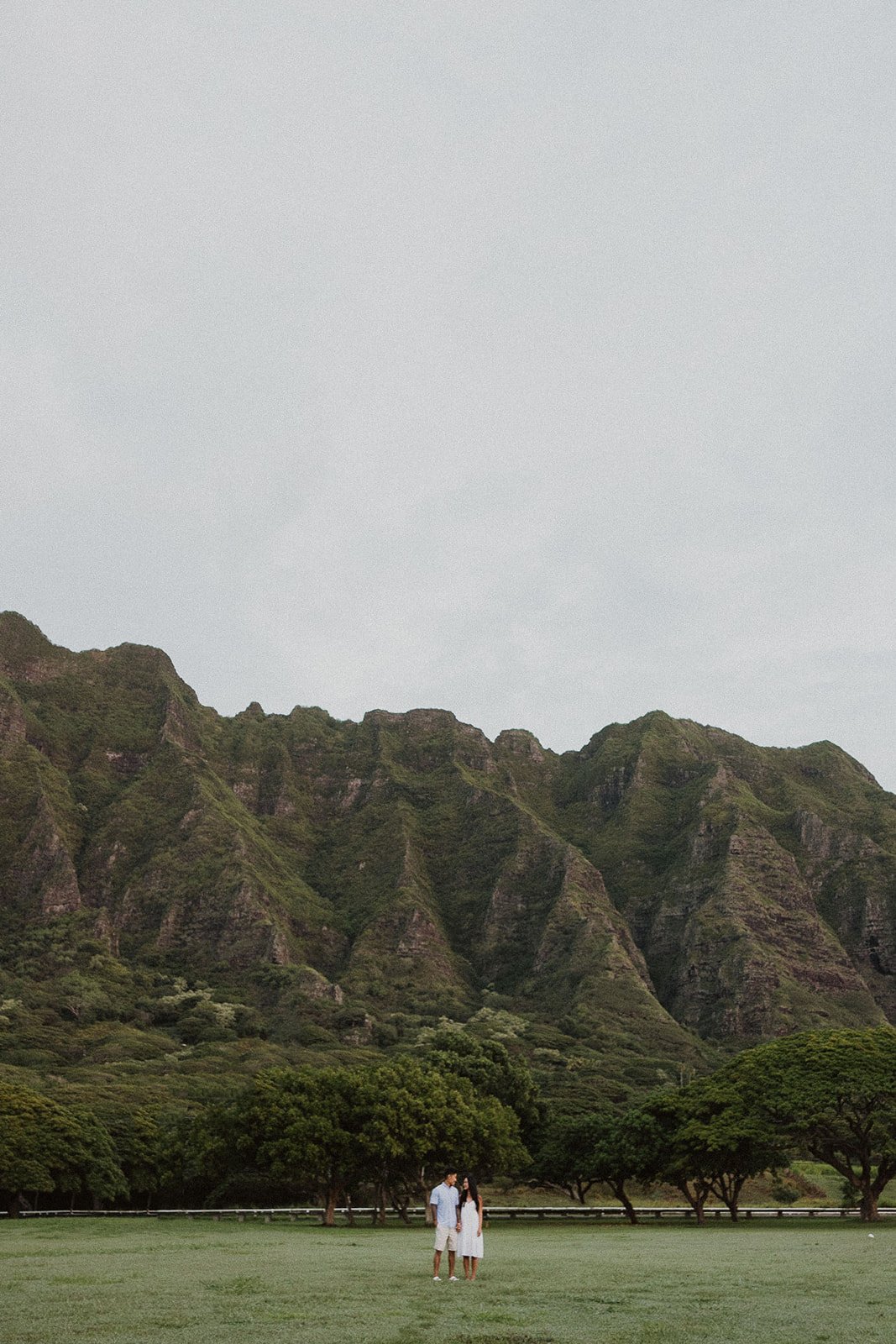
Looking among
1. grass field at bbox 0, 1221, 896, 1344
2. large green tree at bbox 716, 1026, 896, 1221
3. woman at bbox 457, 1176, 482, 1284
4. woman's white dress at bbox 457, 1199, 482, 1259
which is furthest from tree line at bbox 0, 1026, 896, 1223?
woman's white dress at bbox 457, 1199, 482, 1259

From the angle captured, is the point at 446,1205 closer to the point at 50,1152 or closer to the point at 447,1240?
the point at 447,1240

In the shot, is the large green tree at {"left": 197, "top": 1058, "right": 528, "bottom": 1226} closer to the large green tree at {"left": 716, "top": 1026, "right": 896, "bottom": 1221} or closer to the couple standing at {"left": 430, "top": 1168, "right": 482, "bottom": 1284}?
the large green tree at {"left": 716, "top": 1026, "right": 896, "bottom": 1221}

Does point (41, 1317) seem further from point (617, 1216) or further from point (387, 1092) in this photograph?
point (617, 1216)

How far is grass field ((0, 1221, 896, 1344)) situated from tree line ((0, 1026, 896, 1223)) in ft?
72.5

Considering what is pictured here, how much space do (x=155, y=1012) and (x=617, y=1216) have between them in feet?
459

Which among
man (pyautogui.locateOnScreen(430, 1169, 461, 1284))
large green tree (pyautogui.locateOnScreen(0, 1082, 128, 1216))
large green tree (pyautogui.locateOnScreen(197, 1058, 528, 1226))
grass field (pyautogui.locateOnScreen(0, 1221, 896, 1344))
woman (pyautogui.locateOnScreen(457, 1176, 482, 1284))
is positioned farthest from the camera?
large green tree (pyautogui.locateOnScreen(0, 1082, 128, 1216))

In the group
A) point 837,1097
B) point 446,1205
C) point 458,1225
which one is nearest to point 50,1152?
point 837,1097

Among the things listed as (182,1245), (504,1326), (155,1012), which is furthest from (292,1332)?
(155,1012)

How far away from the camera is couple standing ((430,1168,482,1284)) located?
22.5 meters

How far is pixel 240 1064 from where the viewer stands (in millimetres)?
144375

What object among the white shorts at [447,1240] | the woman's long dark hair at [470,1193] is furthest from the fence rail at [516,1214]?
the woman's long dark hair at [470,1193]

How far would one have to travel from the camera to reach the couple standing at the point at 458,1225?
2252 cm

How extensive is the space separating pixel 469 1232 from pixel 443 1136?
42.4m

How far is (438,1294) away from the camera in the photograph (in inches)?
762
